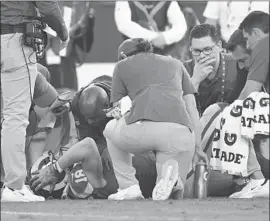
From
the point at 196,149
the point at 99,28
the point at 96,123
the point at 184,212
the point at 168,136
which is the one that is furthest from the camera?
the point at 99,28

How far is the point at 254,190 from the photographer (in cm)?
575

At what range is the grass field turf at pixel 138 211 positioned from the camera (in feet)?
16.7

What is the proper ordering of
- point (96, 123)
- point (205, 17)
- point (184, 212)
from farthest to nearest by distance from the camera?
point (205, 17)
point (96, 123)
point (184, 212)

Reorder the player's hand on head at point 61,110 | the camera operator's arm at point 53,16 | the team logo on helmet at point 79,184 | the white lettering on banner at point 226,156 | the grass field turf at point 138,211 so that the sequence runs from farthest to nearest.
Result: the player's hand on head at point 61,110 → the team logo on helmet at point 79,184 → the white lettering on banner at point 226,156 → the camera operator's arm at point 53,16 → the grass field turf at point 138,211

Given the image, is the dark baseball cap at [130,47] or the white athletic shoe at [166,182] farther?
the dark baseball cap at [130,47]

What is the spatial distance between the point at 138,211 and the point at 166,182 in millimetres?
425

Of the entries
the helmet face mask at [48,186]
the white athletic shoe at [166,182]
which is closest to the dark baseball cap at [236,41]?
the white athletic shoe at [166,182]

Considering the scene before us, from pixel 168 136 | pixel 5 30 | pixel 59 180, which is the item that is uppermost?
pixel 5 30

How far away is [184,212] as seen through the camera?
5156 mm

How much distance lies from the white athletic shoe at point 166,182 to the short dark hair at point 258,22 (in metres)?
1.18

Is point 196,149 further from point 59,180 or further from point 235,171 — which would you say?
point 59,180

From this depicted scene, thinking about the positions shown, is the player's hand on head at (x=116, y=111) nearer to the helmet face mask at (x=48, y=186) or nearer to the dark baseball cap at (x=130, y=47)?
the dark baseball cap at (x=130, y=47)

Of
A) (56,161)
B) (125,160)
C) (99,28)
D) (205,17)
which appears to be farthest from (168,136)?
(99,28)

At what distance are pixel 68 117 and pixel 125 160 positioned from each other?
1060 millimetres
